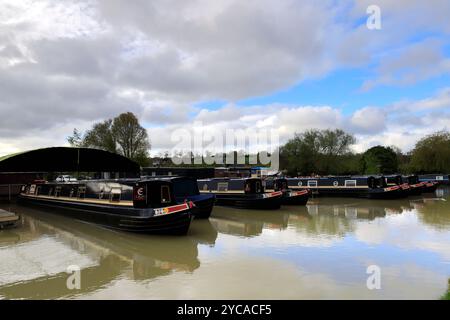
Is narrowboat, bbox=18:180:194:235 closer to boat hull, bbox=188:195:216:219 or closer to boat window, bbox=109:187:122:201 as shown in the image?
boat window, bbox=109:187:122:201

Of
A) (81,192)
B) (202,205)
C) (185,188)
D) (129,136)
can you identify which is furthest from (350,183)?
(129,136)

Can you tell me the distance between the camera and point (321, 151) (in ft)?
162

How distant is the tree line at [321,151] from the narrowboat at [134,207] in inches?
1019

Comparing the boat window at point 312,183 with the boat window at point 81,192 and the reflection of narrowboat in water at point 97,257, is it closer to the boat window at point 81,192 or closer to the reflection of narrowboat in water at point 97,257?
the reflection of narrowboat in water at point 97,257

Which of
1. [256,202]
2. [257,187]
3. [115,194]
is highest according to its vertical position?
[115,194]

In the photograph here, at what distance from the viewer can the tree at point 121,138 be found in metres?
41.9

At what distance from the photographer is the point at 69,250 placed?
11.2m

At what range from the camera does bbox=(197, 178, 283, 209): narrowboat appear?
67.9 feet

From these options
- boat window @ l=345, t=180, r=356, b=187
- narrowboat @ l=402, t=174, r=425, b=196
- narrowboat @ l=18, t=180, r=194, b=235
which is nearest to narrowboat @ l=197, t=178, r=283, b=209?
narrowboat @ l=18, t=180, r=194, b=235

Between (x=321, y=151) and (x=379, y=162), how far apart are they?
12.1 metres

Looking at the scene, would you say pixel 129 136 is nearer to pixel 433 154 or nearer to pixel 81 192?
pixel 81 192
